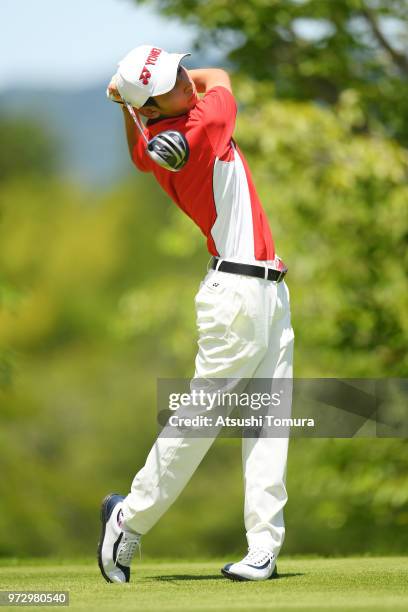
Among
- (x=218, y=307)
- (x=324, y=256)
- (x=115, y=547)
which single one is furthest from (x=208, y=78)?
(x=324, y=256)

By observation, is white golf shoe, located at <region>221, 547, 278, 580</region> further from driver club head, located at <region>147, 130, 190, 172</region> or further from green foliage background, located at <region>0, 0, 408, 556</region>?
green foliage background, located at <region>0, 0, 408, 556</region>

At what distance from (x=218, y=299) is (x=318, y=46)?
26.3 feet

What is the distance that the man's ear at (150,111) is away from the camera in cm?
440

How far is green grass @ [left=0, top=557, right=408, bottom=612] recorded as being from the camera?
3.70 metres

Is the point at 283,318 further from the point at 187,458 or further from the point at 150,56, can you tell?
the point at 150,56

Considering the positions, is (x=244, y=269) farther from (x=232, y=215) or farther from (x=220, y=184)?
(x=220, y=184)

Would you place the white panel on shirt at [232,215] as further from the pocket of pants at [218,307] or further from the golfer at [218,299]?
the pocket of pants at [218,307]

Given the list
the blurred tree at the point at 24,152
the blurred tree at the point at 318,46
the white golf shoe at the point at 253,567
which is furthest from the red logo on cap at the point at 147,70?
the blurred tree at the point at 24,152

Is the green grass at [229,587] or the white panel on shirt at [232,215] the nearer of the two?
the green grass at [229,587]

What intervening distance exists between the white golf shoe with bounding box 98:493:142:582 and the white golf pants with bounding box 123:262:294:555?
0.05 meters

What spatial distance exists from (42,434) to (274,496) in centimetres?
2747

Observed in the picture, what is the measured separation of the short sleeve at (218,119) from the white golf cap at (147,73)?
0.16 meters

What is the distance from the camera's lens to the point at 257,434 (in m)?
4.52

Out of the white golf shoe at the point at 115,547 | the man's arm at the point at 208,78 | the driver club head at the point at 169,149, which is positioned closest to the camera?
the driver club head at the point at 169,149
